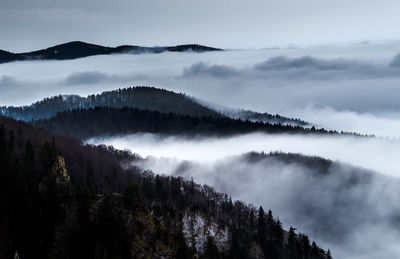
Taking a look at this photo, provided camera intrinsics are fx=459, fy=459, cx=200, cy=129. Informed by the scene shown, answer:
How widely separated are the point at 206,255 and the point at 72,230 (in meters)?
71.2

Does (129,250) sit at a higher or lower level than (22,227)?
lower

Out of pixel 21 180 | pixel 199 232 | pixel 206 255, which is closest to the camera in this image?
pixel 21 180

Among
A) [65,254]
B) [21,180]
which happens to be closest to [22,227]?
[65,254]

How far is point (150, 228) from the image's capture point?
11606 cm

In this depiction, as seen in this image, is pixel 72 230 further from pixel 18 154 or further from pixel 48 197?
pixel 18 154

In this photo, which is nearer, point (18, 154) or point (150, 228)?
point (150, 228)

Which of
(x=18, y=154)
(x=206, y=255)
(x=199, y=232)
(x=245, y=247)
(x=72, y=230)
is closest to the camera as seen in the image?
(x=72, y=230)

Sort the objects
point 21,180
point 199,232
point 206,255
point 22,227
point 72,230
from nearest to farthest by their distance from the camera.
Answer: point 22,227, point 72,230, point 21,180, point 206,255, point 199,232

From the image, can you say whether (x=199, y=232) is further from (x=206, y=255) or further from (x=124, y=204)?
(x=124, y=204)

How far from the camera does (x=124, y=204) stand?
119 m

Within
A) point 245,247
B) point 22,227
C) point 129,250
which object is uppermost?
point 22,227

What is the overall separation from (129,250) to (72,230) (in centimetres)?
1397

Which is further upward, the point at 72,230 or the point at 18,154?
the point at 18,154

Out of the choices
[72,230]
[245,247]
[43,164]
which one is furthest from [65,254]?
[245,247]
